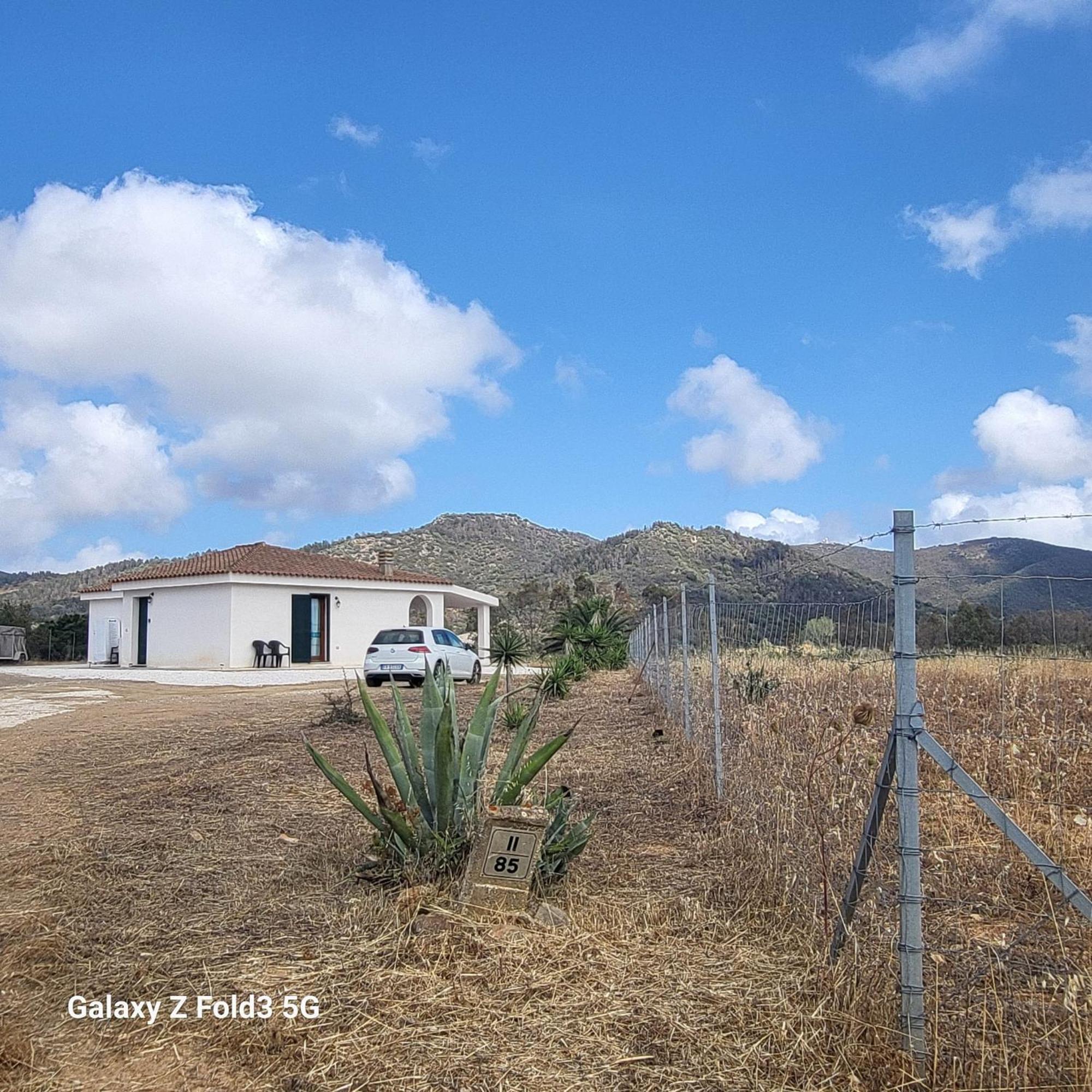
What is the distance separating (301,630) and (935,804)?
87.5 ft

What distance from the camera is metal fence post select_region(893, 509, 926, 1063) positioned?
2971 millimetres

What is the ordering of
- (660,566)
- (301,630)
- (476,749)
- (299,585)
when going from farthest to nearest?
(660,566), (301,630), (299,585), (476,749)

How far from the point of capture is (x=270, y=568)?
29.6 m

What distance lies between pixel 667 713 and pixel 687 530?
4954 centimetres

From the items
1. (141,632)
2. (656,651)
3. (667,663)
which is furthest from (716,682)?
(141,632)

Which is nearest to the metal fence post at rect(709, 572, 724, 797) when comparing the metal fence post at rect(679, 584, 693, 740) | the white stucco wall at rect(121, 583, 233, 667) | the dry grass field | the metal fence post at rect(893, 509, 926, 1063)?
the dry grass field

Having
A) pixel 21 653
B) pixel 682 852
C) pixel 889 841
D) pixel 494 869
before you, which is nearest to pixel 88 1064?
pixel 494 869

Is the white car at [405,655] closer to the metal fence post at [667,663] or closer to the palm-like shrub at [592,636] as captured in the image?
the palm-like shrub at [592,636]

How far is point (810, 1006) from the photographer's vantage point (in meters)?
3.39

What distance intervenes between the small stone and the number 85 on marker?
0.55ft

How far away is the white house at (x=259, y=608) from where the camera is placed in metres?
28.8

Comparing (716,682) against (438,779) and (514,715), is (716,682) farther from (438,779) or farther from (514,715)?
(514,715)

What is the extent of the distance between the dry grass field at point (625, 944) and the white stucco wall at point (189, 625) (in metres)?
22.4

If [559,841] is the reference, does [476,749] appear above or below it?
above
